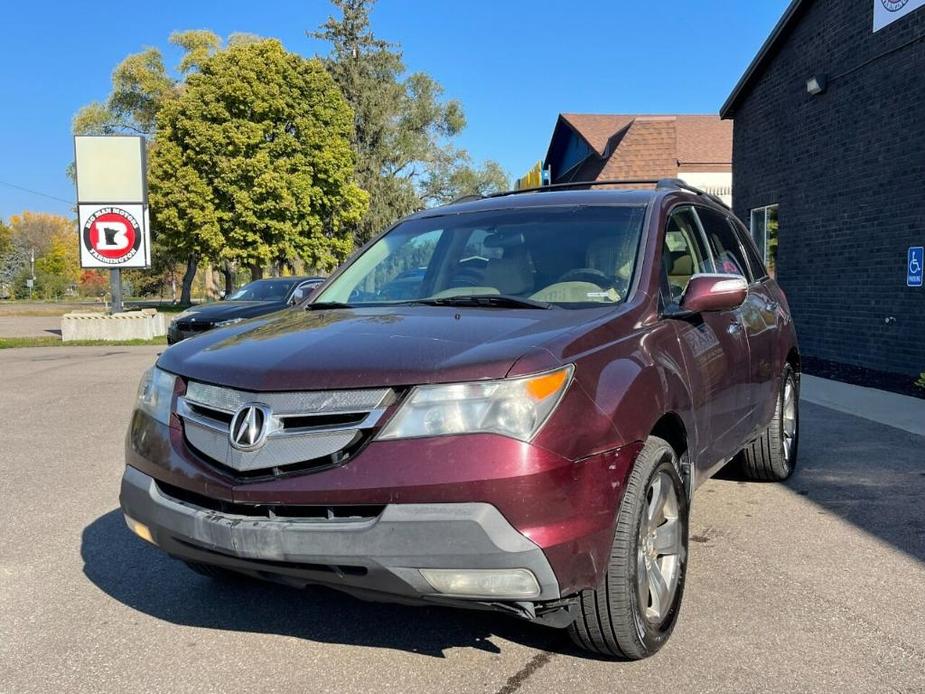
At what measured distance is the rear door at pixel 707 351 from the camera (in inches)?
141

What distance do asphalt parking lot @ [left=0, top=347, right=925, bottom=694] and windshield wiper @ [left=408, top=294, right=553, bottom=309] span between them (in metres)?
1.32

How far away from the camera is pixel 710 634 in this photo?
3197 millimetres

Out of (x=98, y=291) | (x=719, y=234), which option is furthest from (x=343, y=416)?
(x=98, y=291)

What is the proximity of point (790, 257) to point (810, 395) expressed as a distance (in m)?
4.92

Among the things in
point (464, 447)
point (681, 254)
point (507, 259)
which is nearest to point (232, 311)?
point (507, 259)

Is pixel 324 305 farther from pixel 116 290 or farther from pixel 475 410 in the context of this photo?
pixel 116 290

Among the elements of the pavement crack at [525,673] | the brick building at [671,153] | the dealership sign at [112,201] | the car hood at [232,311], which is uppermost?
the brick building at [671,153]

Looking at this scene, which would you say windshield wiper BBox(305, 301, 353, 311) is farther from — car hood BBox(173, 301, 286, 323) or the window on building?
the window on building

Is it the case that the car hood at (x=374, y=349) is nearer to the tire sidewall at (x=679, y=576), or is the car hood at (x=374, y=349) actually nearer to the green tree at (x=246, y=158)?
the tire sidewall at (x=679, y=576)

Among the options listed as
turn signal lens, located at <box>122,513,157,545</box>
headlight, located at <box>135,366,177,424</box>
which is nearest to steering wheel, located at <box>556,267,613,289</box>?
headlight, located at <box>135,366,177,424</box>

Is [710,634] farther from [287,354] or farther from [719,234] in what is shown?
[719,234]

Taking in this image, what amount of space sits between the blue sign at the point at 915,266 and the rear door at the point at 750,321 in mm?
6182

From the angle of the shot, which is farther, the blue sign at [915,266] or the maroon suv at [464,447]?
the blue sign at [915,266]

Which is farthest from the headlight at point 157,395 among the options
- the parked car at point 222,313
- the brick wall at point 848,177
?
the brick wall at point 848,177
